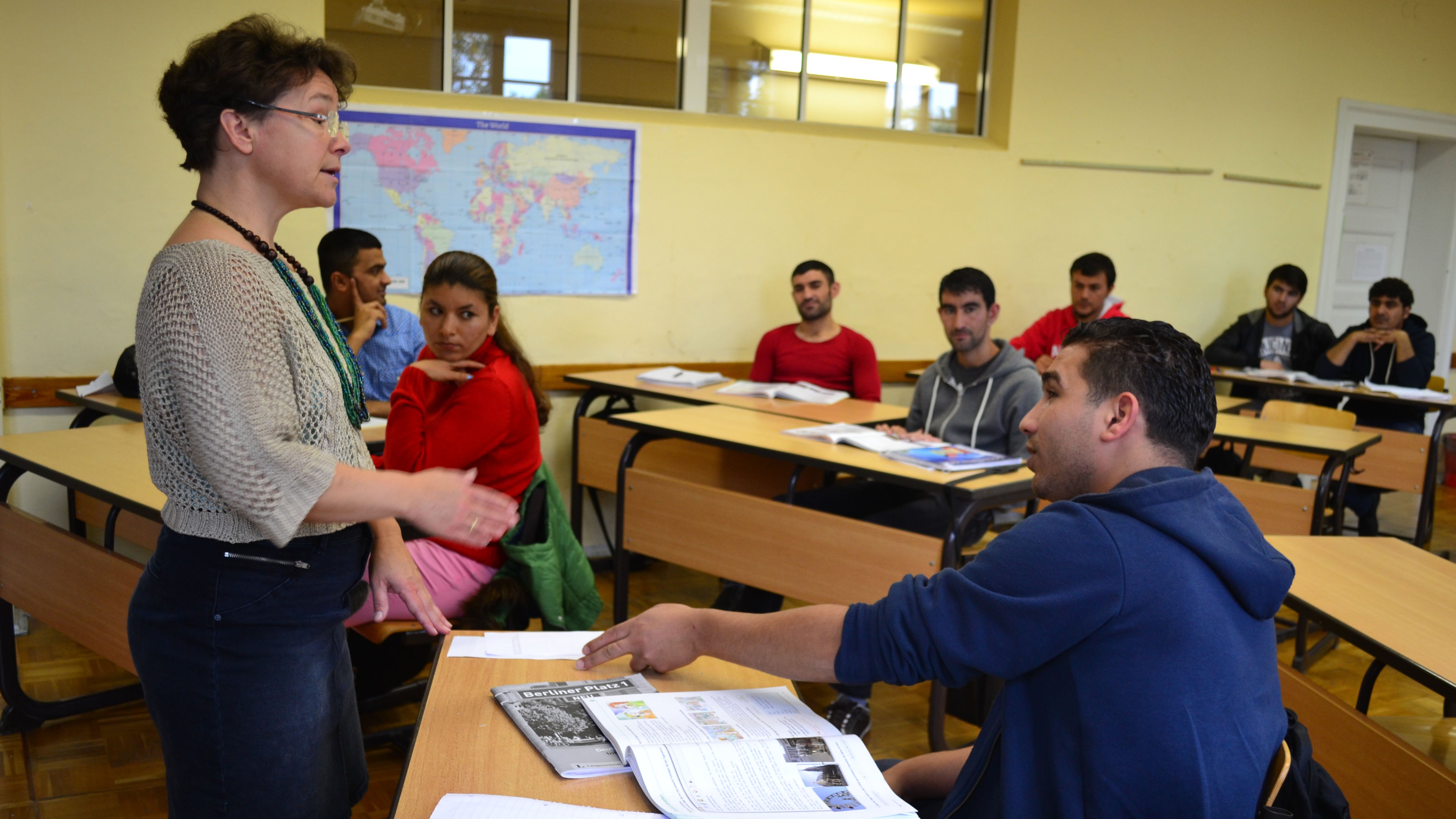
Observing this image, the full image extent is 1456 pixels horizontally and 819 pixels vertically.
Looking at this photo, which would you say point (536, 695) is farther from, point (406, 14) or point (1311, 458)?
point (1311, 458)

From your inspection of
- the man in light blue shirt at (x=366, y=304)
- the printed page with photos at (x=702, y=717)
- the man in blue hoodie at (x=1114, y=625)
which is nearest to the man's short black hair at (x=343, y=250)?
the man in light blue shirt at (x=366, y=304)

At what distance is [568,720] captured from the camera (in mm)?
1116

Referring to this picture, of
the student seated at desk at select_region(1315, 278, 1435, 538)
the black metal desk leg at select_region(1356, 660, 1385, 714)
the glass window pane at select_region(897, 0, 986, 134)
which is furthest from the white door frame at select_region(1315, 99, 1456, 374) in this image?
the black metal desk leg at select_region(1356, 660, 1385, 714)

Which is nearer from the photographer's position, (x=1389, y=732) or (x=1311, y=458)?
(x=1389, y=732)

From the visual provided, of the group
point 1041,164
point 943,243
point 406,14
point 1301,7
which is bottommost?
point 943,243

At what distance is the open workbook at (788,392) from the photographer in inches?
151

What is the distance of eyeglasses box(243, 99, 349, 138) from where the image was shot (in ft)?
3.78

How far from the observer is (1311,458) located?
4258 millimetres

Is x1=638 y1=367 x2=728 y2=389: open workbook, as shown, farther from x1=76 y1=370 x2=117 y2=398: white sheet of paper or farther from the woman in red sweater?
x1=76 y1=370 x2=117 y2=398: white sheet of paper

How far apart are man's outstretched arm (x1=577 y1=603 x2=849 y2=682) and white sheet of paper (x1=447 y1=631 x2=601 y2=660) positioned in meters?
0.05

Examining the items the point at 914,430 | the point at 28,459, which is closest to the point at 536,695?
the point at 28,459

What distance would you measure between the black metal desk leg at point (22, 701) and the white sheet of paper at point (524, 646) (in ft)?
5.72

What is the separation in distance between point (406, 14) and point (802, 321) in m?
2.01

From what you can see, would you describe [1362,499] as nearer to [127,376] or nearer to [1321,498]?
[1321,498]
